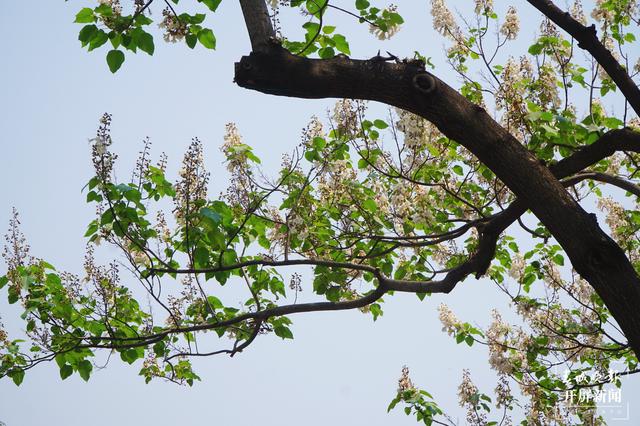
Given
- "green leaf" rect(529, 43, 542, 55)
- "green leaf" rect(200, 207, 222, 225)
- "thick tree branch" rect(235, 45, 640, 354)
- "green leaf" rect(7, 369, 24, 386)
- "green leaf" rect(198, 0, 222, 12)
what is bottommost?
"green leaf" rect(7, 369, 24, 386)

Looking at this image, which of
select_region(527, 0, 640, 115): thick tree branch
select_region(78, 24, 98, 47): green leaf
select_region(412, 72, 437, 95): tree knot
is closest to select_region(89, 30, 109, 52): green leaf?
select_region(78, 24, 98, 47): green leaf

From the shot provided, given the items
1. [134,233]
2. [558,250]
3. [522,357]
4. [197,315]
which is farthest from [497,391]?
[134,233]

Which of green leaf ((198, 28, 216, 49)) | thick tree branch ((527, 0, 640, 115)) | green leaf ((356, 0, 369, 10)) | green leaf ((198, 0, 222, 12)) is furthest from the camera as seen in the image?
green leaf ((356, 0, 369, 10))

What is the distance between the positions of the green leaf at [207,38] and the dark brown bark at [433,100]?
3.04 feet

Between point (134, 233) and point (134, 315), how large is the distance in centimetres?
153

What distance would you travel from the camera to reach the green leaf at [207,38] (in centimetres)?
356

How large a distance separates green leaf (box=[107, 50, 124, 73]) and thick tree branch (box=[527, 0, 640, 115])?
6.90 ft

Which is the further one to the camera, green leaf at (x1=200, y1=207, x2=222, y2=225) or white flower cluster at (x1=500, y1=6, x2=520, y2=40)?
white flower cluster at (x1=500, y1=6, x2=520, y2=40)

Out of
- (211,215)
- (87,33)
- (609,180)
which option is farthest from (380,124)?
(87,33)

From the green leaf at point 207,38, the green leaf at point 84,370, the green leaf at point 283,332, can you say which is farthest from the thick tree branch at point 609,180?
the green leaf at point 84,370

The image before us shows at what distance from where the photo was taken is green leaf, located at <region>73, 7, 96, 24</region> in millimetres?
3248

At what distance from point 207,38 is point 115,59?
51cm

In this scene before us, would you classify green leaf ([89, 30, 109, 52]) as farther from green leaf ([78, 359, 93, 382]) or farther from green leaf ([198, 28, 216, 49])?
green leaf ([78, 359, 93, 382])

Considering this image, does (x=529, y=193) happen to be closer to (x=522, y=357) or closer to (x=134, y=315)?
(x=134, y=315)
